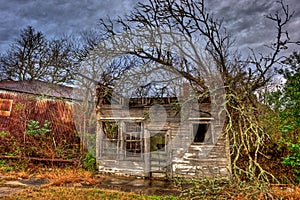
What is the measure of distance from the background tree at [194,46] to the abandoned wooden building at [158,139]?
77cm

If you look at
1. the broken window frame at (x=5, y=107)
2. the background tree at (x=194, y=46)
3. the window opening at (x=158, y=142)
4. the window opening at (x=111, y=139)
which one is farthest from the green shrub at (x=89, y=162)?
the broken window frame at (x=5, y=107)

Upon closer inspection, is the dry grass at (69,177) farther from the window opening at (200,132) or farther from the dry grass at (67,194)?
the window opening at (200,132)

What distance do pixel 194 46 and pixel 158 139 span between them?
354 cm

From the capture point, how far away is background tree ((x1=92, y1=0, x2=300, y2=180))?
6.97m

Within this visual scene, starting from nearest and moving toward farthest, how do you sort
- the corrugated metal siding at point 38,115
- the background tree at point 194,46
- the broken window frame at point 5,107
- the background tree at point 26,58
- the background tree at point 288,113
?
the background tree at point 288,113 → the background tree at point 194,46 → the corrugated metal siding at point 38,115 → the broken window frame at point 5,107 → the background tree at point 26,58

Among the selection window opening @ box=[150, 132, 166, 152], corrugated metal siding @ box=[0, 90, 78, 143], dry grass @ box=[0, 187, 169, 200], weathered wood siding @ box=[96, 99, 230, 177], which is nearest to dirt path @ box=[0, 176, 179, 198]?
dry grass @ box=[0, 187, 169, 200]

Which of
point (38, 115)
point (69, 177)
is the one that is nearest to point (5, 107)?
point (38, 115)

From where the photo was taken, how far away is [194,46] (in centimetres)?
775

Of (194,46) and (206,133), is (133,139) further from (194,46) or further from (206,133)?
(194,46)

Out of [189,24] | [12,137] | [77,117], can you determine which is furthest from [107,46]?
[12,137]

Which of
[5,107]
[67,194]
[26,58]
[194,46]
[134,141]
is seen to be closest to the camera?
[67,194]

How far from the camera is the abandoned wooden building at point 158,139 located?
7781mm

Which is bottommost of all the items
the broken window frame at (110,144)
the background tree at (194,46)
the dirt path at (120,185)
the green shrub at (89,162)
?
the dirt path at (120,185)

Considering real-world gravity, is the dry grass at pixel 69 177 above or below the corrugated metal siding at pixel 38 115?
below
